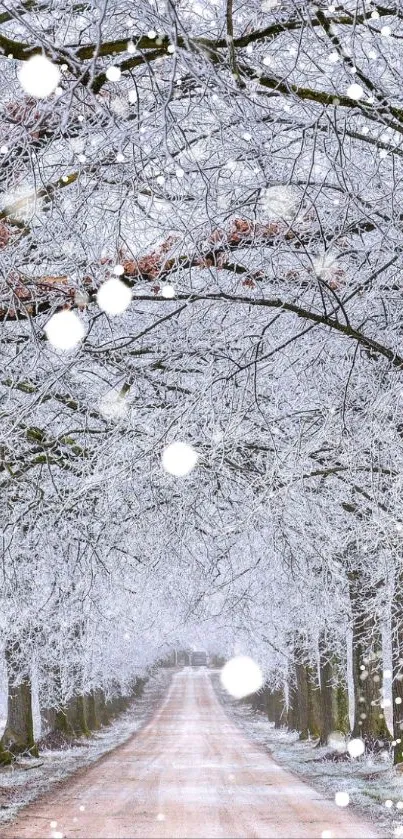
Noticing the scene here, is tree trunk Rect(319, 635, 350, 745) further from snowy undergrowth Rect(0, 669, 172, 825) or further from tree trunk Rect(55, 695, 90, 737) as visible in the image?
tree trunk Rect(55, 695, 90, 737)

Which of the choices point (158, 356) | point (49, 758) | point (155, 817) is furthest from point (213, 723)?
point (158, 356)

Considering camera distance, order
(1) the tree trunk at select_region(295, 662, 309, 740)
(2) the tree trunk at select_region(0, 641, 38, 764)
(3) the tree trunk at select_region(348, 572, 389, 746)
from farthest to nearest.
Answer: (1) the tree trunk at select_region(295, 662, 309, 740) → (2) the tree trunk at select_region(0, 641, 38, 764) → (3) the tree trunk at select_region(348, 572, 389, 746)

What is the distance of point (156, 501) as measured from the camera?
30.1 feet

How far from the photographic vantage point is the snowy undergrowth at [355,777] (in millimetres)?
13820

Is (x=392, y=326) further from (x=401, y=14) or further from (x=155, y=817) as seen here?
(x=155, y=817)

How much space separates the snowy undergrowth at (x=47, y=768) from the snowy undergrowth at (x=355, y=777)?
16.1 ft

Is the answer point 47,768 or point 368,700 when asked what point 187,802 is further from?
point 47,768

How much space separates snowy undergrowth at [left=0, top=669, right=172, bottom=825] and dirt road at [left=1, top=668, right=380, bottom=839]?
0.36m

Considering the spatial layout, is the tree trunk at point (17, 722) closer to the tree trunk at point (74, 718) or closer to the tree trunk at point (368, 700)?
the tree trunk at point (74, 718)

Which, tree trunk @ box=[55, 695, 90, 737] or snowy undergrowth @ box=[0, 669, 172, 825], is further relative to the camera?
tree trunk @ box=[55, 695, 90, 737]

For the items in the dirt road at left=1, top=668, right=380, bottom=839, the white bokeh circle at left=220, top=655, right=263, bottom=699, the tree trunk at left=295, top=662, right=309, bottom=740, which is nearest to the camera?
the dirt road at left=1, top=668, right=380, bottom=839

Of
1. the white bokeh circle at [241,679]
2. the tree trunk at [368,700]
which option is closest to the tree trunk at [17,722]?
the tree trunk at [368,700]

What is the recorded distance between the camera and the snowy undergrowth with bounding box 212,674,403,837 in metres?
13.8

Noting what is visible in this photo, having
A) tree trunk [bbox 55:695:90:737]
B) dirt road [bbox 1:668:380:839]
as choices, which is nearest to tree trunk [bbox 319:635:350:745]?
dirt road [bbox 1:668:380:839]
